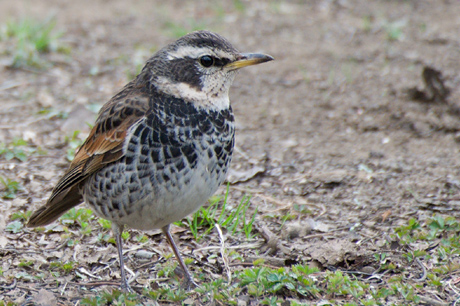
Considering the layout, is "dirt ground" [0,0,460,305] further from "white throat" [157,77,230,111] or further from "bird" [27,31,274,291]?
"white throat" [157,77,230,111]

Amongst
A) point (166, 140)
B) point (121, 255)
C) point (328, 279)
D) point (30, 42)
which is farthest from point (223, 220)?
point (30, 42)

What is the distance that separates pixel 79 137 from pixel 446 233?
12.8ft

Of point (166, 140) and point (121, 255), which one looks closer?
point (166, 140)

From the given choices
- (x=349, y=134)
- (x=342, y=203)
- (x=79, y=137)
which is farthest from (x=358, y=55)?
(x=79, y=137)

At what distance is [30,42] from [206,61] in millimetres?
5023

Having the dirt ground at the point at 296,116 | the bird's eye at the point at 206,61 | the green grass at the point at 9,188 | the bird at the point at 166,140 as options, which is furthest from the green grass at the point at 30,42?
the bird's eye at the point at 206,61

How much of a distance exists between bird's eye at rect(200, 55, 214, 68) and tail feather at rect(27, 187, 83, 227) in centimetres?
147

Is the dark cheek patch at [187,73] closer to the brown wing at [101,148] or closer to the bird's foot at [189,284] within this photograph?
the brown wing at [101,148]

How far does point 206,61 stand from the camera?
4.65 metres

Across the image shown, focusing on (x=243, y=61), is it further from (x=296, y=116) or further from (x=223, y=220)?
(x=296, y=116)

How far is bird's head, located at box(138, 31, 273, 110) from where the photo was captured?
4.63m

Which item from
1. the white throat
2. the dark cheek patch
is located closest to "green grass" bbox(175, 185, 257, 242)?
the white throat

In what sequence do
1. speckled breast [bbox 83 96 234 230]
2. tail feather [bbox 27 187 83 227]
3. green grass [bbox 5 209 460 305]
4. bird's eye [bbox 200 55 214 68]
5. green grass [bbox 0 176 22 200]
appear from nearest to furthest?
Result: 1. speckled breast [bbox 83 96 234 230]
2. green grass [bbox 5 209 460 305]
3. bird's eye [bbox 200 55 214 68]
4. tail feather [bbox 27 187 83 227]
5. green grass [bbox 0 176 22 200]

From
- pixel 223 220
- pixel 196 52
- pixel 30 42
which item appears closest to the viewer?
pixel 196 52
